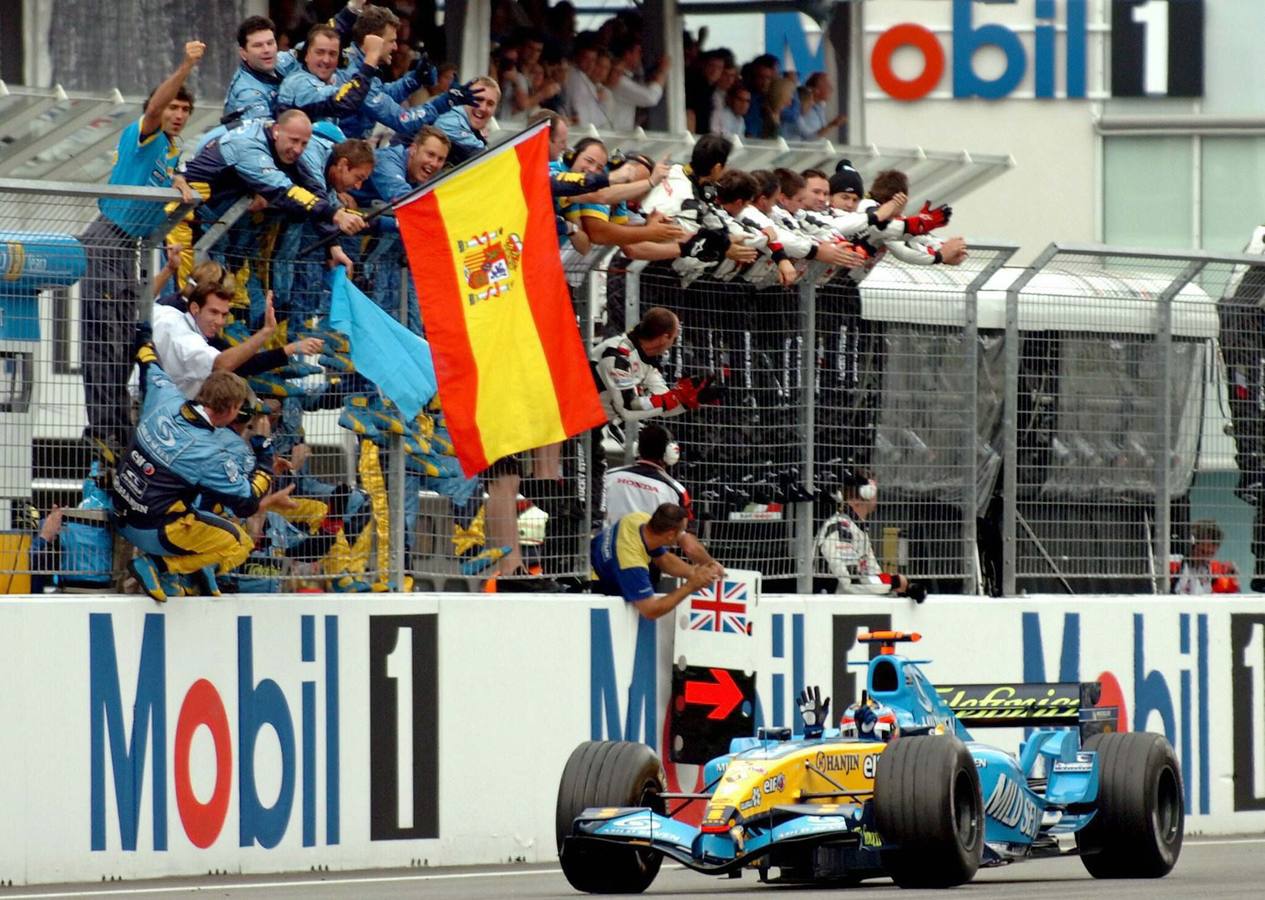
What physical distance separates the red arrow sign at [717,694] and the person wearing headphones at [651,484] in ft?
2.04

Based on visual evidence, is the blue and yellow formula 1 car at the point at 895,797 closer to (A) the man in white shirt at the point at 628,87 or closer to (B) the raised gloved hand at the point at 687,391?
(B) the raised gloved hand at the point at 687,391

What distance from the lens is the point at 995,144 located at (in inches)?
1489

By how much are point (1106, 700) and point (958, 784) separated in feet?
Result: 15.7

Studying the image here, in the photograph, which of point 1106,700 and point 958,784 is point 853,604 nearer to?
point 1106,700

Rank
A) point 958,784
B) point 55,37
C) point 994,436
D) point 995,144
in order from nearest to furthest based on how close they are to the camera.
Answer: point 958,784, point 994,436, point 55,37, point 995,144

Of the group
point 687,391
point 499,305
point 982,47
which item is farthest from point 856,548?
point 982,47

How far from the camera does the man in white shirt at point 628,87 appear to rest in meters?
19.5

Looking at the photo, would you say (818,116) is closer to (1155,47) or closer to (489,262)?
(489,262)

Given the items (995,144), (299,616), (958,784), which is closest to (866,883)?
(958,784)

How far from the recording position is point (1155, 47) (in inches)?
1473

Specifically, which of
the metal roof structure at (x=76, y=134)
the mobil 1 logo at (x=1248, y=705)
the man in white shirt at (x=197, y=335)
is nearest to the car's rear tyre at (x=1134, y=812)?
the mobil 1 logo at (x=1248, y=705)

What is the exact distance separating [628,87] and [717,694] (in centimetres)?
728

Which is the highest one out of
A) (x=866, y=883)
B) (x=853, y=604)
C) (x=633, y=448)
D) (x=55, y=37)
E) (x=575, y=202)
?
(x=55, y=37)

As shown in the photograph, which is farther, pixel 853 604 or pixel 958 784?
pixel 853 604
